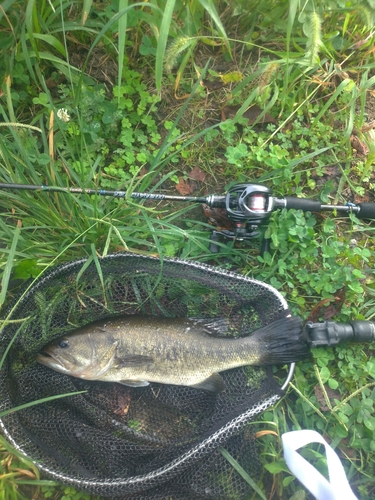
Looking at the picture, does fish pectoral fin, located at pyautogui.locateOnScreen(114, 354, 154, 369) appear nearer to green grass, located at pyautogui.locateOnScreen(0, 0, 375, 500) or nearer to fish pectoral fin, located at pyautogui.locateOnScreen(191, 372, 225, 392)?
fish pectoral fin, located at pyautogui.locateOnScreen(191, 372, 225, 392)

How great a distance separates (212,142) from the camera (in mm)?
3033

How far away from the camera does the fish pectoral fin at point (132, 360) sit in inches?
96.5

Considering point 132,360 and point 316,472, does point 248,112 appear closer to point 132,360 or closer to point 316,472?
point 132,360

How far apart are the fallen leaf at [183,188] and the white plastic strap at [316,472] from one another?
1.66 meters

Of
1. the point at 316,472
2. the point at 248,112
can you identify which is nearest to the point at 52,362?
the point at 316,472

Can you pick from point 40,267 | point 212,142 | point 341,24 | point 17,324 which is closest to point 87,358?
point 17,324

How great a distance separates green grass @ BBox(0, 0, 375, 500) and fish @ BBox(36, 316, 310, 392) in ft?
1.10

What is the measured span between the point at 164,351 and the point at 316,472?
1015 mm

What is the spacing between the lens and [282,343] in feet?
8.08

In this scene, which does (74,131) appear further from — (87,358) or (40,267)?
(87,358)

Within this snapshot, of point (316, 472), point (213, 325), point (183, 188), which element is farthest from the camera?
point (183, 188)

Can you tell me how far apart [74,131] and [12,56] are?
0.62m

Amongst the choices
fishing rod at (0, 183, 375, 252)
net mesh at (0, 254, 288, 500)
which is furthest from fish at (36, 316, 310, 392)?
fishing rod at (0, 183, 375, 252)

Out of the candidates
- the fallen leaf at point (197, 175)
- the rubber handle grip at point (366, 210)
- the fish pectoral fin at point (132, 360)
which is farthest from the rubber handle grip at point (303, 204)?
the fish pectoral fin at point (132, 360)
